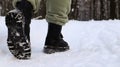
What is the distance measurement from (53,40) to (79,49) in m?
0.23

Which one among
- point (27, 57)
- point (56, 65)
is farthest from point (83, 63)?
point (27, 57)

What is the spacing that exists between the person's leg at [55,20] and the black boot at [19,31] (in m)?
0.17

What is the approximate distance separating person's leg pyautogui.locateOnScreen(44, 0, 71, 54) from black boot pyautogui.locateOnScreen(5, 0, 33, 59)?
174 millimetres

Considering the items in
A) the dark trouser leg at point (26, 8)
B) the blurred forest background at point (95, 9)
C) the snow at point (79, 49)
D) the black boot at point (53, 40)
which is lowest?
the blurred forest background at point (95, 9)

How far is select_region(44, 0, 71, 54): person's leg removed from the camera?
2.59 meters

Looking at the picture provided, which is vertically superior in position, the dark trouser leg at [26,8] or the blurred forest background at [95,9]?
the dark trouser leg at [26,8]

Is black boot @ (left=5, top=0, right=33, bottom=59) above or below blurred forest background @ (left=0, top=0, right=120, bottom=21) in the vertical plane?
above

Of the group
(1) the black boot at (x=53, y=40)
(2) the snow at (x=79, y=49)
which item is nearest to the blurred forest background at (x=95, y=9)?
(2) the snow at (x=79, y=49)

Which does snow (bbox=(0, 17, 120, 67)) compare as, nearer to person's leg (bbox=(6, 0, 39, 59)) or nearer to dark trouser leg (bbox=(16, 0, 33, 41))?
person's leg (bbox=(6, 0, 39, 59))

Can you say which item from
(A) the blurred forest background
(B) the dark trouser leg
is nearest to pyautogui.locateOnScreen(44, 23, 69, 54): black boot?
(B) the dark trouser leg

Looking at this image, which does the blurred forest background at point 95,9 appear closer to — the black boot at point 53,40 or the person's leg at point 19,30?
the black boot at point 53,40

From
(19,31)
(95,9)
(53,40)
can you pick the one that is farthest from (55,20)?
(95,9)

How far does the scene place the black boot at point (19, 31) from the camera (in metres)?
2.40

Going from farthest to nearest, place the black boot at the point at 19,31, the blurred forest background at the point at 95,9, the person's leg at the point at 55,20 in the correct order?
the blurred forest background at the point at 95,9, the person's leg at the point at 55,20, the black boot at the point at 19,31
